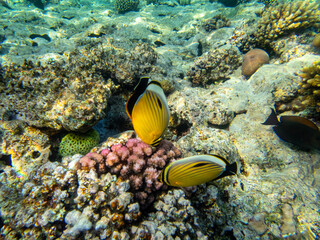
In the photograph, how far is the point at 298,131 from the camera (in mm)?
2654

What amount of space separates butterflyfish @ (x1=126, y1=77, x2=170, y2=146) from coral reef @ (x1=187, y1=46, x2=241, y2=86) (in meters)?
3.67

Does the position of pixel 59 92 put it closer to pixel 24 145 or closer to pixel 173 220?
pixel 24 145

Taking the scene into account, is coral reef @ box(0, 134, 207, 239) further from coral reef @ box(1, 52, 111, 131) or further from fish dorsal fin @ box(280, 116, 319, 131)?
fish dorsal fin @ box(280, 116, 319, 131)

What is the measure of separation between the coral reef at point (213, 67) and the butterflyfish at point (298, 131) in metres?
2.24

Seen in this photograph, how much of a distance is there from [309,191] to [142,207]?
243 centimetres

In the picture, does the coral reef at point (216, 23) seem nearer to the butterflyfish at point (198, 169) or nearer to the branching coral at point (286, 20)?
the branching coral at point (286, 20)

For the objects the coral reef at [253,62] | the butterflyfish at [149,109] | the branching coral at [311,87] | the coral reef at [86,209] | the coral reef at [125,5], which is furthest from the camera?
the coral reef at [125,5]

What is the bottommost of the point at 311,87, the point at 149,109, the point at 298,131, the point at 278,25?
the point at 298,131

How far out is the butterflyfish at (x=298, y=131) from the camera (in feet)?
8.47

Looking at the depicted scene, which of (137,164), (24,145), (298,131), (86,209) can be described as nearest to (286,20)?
(298,131)

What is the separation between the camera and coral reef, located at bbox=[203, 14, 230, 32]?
7.46 meters

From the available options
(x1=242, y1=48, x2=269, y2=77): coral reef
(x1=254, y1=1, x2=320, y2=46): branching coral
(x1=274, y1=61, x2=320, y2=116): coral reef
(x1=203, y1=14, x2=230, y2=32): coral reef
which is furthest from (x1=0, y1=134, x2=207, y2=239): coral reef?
(x1=203, y1=14, x2=230, y2=32): coral reef

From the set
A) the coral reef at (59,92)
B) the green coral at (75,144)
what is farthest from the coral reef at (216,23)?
the green coral at (75,144)

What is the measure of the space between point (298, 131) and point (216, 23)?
22.9ft
